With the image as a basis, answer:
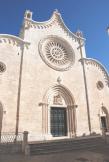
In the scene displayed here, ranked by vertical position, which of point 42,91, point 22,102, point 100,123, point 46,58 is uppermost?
point 46,58

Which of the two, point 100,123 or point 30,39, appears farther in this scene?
point 100,123

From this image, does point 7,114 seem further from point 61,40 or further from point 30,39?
point 61,40

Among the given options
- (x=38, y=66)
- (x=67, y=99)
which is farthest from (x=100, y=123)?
(x=38, y=66)

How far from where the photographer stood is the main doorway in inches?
664

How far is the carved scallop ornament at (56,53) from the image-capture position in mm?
18844

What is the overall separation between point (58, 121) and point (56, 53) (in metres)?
8.17

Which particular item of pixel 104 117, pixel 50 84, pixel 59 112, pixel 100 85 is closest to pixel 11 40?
pixel 50 84

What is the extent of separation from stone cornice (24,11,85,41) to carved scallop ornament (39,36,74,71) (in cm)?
176

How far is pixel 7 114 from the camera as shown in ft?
46.6

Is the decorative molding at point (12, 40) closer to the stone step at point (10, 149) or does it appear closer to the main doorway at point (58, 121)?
the main doorway at point (58, 121)

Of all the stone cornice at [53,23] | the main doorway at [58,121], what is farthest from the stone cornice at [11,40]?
the main doorway at [58,121]

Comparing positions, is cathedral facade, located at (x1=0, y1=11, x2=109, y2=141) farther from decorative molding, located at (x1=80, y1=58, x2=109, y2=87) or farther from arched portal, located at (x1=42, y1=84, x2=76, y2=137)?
decorative molding, located at (x1=80, y1=58, x2=109, y2=87)

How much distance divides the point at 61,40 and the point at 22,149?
48.3 feet

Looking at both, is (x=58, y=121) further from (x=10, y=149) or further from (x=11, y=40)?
(x=11, y=40)
